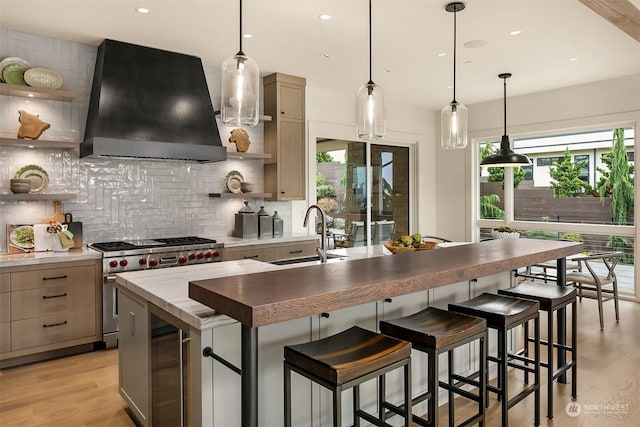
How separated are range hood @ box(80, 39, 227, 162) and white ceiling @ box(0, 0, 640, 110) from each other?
0.54ft

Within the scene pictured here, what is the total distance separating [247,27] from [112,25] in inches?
43.3

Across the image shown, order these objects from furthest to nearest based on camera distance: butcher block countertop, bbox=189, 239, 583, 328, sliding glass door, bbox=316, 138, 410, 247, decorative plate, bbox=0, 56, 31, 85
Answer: sliding glass door, bbox=316, 138, 410, 247 < decorative plate, bbox=0, 56, 31, 85 < butcher block countertop, bbox=189, 239, 583, 328

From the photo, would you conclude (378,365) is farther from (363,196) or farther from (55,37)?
(363,196)

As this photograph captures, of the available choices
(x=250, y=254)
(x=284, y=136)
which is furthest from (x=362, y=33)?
(x=250, y=254)

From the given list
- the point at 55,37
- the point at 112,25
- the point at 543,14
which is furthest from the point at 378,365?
the point at 55,37

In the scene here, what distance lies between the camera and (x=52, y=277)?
3520 millimetres

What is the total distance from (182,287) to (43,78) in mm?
2686

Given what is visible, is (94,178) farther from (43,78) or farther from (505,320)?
(505,320)

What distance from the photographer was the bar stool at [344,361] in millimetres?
1564

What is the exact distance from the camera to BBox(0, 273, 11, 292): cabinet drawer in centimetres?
332

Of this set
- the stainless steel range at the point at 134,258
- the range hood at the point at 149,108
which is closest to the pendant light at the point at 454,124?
the range hood at the point at 149,108

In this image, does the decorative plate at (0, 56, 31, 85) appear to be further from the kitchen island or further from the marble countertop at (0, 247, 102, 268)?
the kitchen island

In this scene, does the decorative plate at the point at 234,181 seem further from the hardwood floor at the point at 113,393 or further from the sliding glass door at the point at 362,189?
the hardwood floor at the point at 113,393

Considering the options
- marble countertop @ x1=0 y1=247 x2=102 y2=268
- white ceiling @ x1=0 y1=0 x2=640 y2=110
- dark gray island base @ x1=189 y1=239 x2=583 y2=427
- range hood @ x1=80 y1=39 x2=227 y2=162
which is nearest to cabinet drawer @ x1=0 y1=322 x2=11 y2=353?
marble countertop @ x1=0 y1=247 x2=102 y2=268
